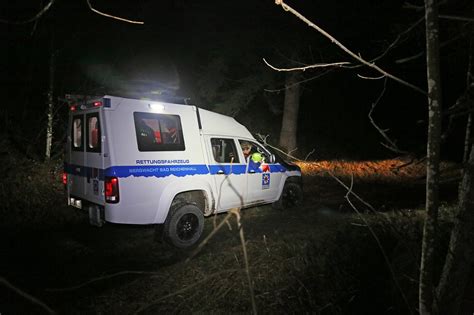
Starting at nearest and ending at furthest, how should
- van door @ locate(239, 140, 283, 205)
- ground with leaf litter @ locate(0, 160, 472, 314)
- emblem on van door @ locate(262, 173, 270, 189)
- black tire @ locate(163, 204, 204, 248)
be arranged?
1. ground with leaf litter @ locate(0, 160, 472, 314)
2. black tire @ locate(163, 204, 204, 248)
3. van door @ locate(239, 140, 283, 205)
4. emblem on van door @ locate(262, 173, 270, 189)

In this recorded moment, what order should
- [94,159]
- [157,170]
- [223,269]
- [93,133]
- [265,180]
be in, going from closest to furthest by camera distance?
[223,269]
[94,159]
[157,170]
[93,133]
[265,180]

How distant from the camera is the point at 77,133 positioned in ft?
19.0

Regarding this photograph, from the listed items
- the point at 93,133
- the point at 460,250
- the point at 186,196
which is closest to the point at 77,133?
the point at 93,133

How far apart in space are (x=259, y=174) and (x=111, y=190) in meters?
3.33

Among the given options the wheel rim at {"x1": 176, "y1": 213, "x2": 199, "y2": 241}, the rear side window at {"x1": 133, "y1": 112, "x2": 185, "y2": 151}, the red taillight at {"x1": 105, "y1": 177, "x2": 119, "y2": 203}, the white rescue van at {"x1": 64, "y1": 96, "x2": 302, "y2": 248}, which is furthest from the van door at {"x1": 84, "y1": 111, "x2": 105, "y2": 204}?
the wheel rim at {"x1": 176, "y1": 213, "x2": 199, "y2": 241}

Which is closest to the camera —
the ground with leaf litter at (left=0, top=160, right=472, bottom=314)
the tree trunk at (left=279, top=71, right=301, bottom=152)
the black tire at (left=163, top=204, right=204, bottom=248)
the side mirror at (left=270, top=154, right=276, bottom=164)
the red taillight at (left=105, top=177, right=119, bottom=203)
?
the ground with leaf litter at (left=0, top=160, right=472, bottom=314)

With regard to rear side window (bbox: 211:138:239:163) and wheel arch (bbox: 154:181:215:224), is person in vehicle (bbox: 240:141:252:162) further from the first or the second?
wheel arch (bbox: 154:181:215:224)

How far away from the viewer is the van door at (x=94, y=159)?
192 inches

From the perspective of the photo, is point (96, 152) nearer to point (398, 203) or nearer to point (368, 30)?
point (398, 203)

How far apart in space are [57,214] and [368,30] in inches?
473

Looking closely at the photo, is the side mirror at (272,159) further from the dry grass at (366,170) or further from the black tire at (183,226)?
the dry grass at (366,170)

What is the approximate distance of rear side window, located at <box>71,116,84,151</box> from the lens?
221 inches

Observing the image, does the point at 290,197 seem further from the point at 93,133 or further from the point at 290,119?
the point at 290,119

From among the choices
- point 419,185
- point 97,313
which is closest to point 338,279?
point 97,313
